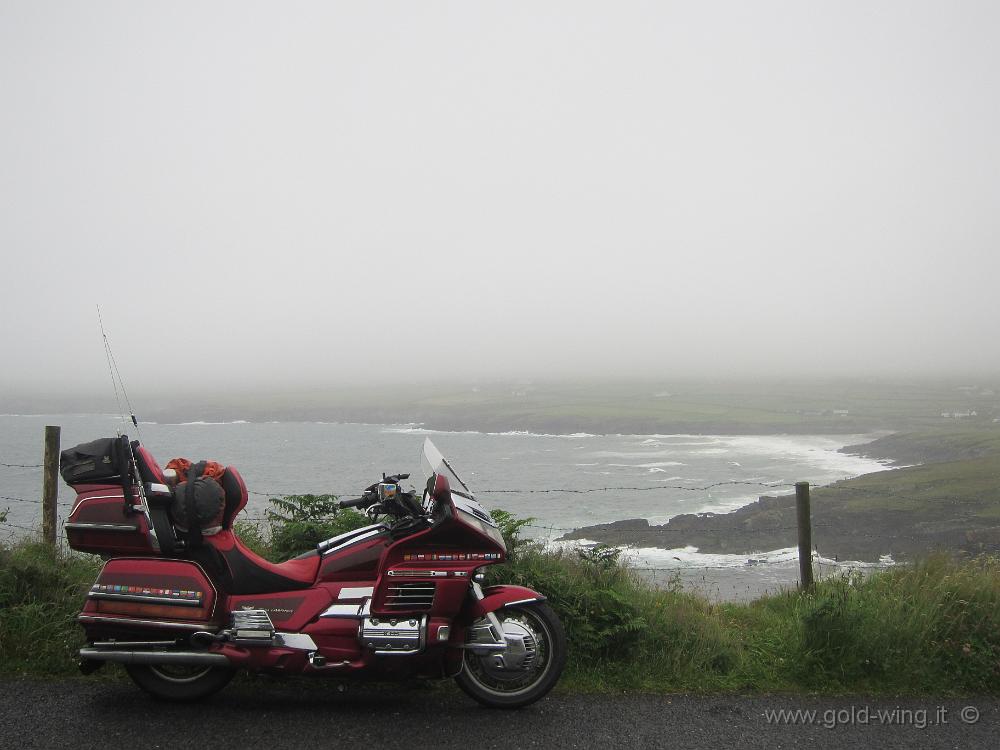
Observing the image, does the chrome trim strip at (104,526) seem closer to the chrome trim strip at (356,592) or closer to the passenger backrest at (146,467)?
the passenger backrest at (146,467)

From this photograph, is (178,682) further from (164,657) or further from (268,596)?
(268,596)

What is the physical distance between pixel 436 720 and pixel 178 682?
1559 millimetres

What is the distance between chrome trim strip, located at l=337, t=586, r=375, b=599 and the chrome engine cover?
0.14 meters

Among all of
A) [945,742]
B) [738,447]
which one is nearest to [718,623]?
[945,742]

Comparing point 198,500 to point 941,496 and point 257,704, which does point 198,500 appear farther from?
point 941,496

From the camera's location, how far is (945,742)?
12.9 ft

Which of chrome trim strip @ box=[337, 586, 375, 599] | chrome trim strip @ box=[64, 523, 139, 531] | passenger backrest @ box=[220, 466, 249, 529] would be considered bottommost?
chrome trim strip @ box=[337, 586, 375, 599]

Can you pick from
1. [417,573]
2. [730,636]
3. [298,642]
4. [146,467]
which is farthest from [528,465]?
[146,467]

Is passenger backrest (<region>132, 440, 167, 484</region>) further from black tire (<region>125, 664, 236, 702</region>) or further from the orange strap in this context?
black tire (<region>125, 664, 236, 702</region>)

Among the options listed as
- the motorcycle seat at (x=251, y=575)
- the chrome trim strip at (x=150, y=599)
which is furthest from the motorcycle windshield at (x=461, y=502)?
the chrome trim strip at (x=150, y=599)

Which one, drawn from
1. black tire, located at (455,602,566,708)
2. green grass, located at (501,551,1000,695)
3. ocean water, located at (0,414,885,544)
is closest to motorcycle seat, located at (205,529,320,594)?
black tire, located at (455,602,566,708)

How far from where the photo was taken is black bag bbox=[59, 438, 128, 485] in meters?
4.15

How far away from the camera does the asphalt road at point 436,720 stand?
382cm

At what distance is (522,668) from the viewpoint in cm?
432
